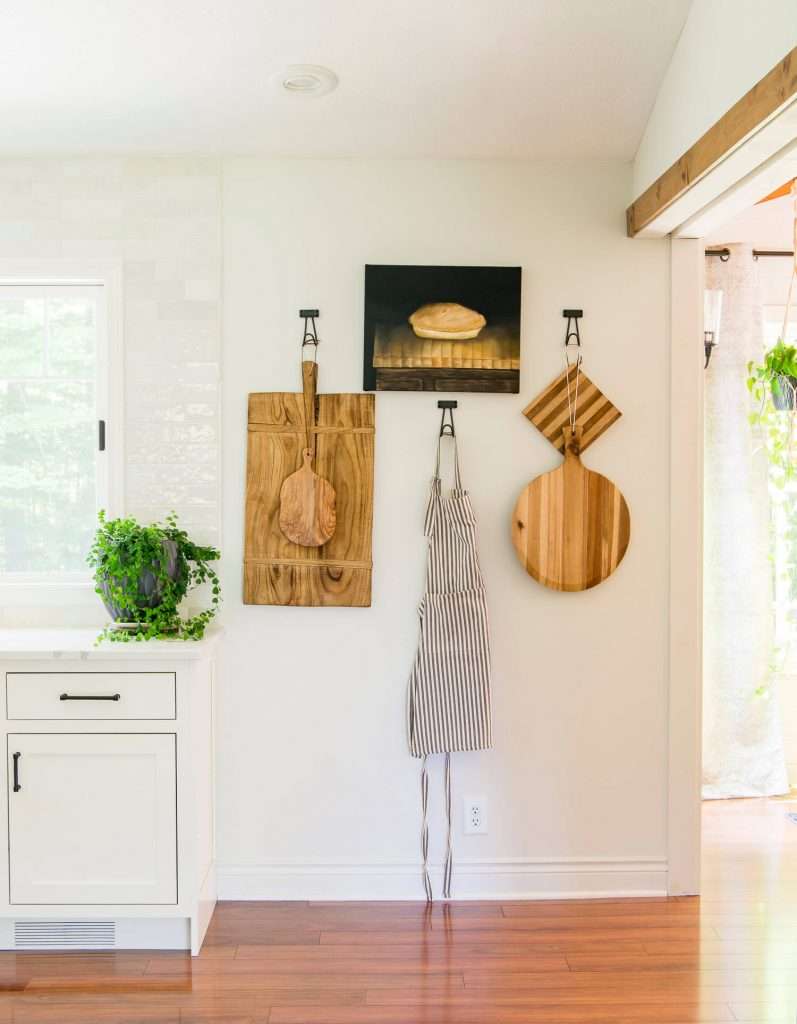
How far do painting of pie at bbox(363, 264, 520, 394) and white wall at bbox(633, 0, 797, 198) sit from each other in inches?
21.2

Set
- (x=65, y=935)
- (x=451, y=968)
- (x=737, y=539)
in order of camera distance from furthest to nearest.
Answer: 1. (x=737, y=539)
2. (x=65, y=935)
3. (x=451, y=968)

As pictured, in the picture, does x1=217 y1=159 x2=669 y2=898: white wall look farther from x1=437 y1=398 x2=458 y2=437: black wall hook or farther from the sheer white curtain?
the sheer white curtain

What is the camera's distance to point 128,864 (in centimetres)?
254

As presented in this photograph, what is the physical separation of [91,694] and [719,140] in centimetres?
212

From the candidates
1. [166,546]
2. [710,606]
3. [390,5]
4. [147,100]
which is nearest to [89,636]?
[166,546]

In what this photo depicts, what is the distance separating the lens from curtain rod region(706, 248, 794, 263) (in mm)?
3848

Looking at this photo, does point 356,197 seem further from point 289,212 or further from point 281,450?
point 281,450

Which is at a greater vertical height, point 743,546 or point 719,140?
point 719,140

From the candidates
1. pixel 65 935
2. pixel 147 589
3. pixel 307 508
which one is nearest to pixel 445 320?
pixel 307 508

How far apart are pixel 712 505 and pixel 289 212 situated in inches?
83.5

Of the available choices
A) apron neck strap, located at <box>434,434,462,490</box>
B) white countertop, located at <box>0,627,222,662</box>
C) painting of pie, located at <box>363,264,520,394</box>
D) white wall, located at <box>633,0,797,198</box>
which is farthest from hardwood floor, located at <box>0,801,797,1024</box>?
white wall, located at <box>633,0,797,198</box>

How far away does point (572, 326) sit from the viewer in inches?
114

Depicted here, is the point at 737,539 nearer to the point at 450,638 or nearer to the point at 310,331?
the point at 450,638

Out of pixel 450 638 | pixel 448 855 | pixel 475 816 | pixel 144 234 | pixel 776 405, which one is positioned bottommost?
pixel 448 855
